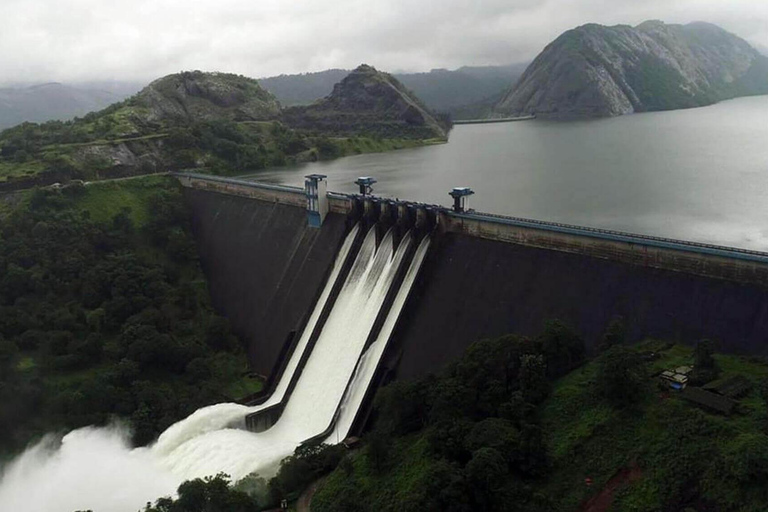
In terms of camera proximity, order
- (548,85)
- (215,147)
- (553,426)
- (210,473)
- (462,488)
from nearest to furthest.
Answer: (462,488), (553,426), (210,473), (215,147), (548,85)

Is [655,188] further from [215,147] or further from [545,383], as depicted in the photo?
[215,147]

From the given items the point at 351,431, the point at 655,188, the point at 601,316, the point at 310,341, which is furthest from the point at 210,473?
the point at 655,188

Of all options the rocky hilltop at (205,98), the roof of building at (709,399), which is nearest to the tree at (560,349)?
the roof of building at (709,399)

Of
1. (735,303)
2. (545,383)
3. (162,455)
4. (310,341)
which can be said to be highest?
(735,303)

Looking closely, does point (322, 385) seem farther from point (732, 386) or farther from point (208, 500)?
point (732, 386)

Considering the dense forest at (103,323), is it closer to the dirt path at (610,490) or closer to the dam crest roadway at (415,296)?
the dam crest roadway at (415,296)

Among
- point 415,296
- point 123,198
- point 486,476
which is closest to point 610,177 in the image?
point 415,296

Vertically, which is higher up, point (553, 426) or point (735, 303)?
point (735, 303)
